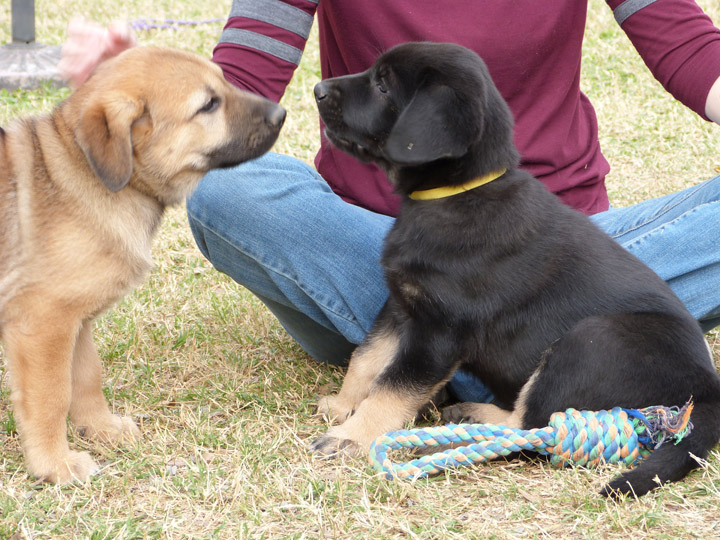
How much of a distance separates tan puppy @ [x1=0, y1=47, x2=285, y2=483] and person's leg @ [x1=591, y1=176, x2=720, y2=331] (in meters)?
1.69

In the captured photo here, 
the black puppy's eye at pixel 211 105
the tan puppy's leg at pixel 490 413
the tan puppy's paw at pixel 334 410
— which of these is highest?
the black puppy's eye at pixel 211 105

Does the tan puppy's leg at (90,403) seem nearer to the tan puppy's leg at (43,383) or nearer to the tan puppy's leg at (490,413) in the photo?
the tan puppy's leg at (43,383)

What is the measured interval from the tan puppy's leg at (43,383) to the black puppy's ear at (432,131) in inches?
47.5

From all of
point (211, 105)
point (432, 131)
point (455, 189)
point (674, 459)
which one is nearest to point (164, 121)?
point (211, 105)

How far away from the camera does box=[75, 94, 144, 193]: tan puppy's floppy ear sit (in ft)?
8.75

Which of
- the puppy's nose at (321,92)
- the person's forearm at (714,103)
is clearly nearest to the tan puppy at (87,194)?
the puppy's nose at (321,92)

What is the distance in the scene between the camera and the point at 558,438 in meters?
2.72

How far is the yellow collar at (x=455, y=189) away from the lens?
296 cm

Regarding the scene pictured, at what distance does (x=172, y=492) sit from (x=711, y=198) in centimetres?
249

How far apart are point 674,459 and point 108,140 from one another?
80.4 inches

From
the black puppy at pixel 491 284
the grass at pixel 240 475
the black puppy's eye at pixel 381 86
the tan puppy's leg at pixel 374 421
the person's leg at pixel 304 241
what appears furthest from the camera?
the person's leg at pixel 304 241

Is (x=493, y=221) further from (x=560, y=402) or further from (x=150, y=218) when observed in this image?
(x=150, y=218)

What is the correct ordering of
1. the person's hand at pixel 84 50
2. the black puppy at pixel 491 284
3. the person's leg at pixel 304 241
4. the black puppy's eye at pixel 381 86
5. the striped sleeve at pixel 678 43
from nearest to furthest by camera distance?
the black puppy at pixel 491 284, the black puppy's eye at pixel 381 86, the person's hand at pixel 84 50, the person's leg at pixel 304 241, the striped sleeve at pixel 678 43

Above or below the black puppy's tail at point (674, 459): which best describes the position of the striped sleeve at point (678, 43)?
above
